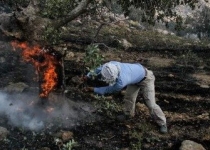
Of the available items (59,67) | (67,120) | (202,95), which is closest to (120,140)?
(67,120)

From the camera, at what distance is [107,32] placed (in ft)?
49.5

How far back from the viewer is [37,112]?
7051 millimetres

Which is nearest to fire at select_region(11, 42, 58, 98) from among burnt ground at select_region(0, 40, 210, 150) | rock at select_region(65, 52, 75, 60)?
burnt ground at select_region(0, 40, 210, 150)

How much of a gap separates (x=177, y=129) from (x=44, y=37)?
317 centimetres

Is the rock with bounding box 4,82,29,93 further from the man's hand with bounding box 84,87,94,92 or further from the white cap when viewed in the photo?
the white cap

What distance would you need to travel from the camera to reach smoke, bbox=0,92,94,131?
265 inches

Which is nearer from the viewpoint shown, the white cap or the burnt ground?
the white cap

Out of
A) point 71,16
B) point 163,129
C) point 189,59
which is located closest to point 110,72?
point 71,16


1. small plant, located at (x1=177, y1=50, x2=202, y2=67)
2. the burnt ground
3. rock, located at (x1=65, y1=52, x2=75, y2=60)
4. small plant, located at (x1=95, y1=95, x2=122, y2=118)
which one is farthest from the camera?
small plant, located at (x1=177, y1=50, x2=202, y2=67)

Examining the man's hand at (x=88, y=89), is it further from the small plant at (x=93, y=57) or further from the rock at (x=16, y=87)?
the small plant at (x=93, y=57)

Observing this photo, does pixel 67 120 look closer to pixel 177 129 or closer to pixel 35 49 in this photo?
pixel 35 49

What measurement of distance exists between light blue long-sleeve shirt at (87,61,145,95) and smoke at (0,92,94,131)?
103 cm

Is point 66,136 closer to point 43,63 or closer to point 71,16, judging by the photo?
point 43,63

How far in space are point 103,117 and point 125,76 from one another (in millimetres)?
1612
